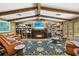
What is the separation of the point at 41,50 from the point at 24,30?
0.48 metres

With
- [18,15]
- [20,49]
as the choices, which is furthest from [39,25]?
[20,49]

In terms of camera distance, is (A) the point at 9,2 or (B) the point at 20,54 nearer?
(A) the point at 9,2

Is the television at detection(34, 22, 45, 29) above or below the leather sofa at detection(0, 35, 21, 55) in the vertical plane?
above

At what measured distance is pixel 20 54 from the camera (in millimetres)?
2271

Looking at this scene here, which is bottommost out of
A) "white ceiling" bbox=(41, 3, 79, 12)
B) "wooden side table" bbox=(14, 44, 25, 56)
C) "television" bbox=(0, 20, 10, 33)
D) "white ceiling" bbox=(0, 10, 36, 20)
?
"wooden side table" bbox=(14, 44, 25, 56)

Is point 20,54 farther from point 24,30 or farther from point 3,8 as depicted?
point 3,8

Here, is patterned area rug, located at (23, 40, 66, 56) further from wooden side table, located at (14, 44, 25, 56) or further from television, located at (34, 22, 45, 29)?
television, located at (34, 22, 45, 29)

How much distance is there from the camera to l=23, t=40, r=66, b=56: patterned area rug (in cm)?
227

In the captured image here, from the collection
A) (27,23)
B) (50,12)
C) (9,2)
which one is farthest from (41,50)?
(9,2)

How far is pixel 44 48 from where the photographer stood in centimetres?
233

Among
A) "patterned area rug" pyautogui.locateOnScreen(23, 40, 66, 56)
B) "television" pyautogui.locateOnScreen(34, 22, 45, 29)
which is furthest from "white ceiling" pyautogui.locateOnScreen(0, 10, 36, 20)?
"patterned area rug" pyautogui.locateOnScreen(23, 40, 66, 56)

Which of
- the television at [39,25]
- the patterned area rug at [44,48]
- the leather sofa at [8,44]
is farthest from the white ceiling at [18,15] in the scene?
the patterned area rug at [44,48]

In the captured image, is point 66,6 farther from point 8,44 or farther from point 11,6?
point 8,44

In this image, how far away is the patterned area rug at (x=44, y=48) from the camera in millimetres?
2273
